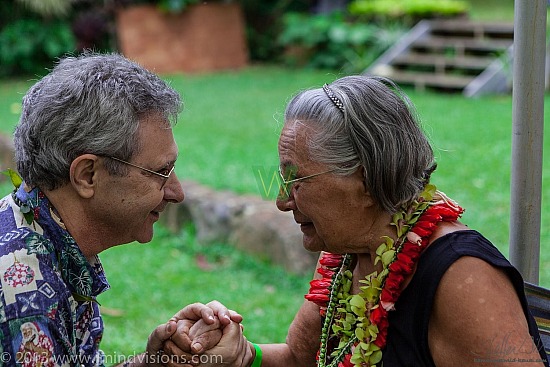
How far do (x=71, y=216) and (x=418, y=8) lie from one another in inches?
465

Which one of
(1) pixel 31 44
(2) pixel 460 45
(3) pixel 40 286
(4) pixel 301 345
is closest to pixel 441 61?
(2) pixel 460 45

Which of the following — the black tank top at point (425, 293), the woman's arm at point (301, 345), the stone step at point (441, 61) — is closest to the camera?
the black tank top at point (425, 293)

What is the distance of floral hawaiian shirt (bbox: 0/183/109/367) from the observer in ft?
7.02

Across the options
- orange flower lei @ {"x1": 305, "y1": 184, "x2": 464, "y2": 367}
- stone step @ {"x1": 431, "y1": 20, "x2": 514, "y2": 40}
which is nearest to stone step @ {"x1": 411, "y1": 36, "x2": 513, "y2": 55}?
stone step @ {"x1": 431, "y1": 20, "x2": 514, "y2": 40}

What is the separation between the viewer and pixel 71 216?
240 centimetres

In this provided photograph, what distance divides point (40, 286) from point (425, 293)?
105cm

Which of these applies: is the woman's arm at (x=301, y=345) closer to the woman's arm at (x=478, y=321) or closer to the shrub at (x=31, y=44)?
the woman's arm at (x=478, y=321)

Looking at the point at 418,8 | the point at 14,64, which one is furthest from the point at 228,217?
the point at 14,64

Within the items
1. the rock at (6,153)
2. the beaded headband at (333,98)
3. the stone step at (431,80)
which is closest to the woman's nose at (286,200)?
the beaded headband at (333,98)

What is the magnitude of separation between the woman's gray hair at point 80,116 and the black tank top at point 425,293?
0.90m

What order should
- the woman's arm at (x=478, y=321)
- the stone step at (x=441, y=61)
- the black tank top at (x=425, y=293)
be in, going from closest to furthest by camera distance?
the woman's arm at (x=478, y=321)
the black tank top at (x=425, y=293)
the stone step at (x=441, y=61)

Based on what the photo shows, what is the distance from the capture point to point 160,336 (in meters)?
2.68

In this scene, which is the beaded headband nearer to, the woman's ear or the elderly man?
the woman's ear

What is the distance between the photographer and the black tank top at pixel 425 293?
85.5 inches
